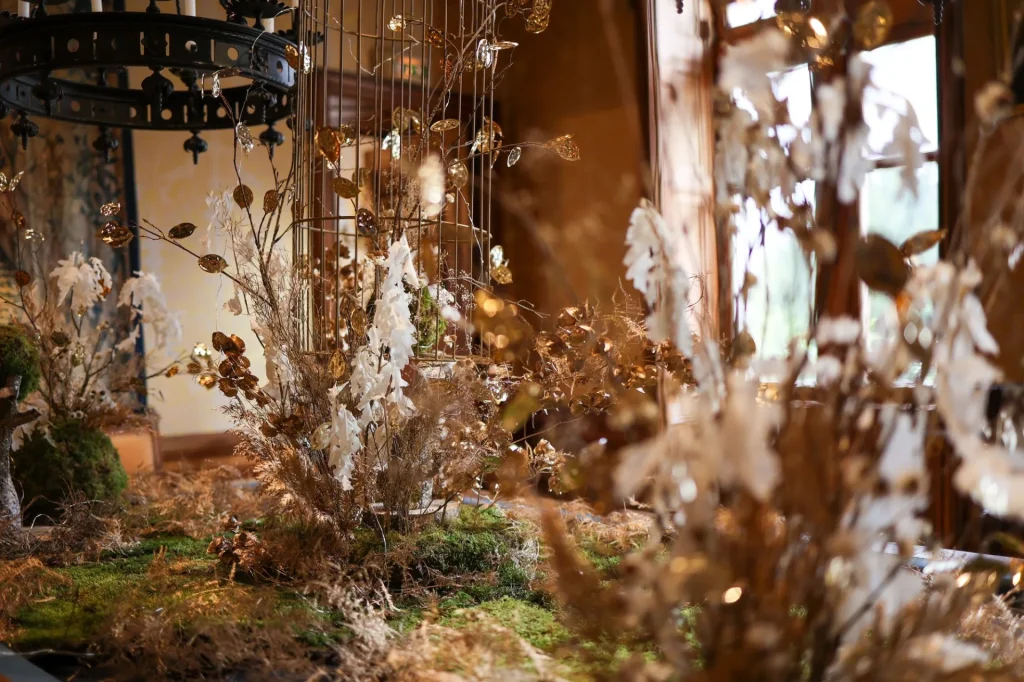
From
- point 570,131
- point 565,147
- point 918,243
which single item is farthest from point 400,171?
point 570,131

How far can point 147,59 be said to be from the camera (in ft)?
4.73

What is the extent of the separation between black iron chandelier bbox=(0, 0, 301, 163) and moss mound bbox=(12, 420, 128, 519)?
60 centimetres

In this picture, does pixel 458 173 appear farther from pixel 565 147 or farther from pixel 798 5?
pixel 798 5

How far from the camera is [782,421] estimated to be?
0.63m

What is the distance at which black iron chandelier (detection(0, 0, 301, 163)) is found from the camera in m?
1.43

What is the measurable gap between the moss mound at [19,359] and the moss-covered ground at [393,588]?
0.37 m

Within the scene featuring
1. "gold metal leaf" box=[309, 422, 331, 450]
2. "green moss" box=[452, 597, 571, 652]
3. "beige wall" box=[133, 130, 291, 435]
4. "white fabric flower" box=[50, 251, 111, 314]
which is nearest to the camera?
"green moss" box=[452, 597, 571, 652]

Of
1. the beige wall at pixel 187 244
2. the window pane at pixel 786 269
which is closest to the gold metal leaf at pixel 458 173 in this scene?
the window pane at pixel 786 269

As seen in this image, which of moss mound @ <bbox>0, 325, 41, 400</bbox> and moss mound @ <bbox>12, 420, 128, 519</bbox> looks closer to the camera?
moss mound @ <bbox>0, 325, 41, 400</bbox>

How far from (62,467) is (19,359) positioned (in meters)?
0.27

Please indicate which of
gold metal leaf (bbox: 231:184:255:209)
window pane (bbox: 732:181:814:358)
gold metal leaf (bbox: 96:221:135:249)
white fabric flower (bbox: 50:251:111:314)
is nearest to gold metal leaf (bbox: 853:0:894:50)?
window pane (bbox: 732:181:814:358)

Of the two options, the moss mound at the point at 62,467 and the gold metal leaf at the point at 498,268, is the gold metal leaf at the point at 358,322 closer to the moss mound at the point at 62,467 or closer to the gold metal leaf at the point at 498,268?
the gold metal leaf at the point at 498,268

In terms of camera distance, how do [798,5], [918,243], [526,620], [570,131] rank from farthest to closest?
[570,131] < [798,5] < [526,620] < [918,243]

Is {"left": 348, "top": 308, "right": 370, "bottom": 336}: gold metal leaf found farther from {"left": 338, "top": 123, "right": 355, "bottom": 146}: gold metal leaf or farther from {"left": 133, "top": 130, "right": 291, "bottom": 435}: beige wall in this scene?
{"left": 133, "top": 130, "right": 291, "bottom": 435}: beige wall
